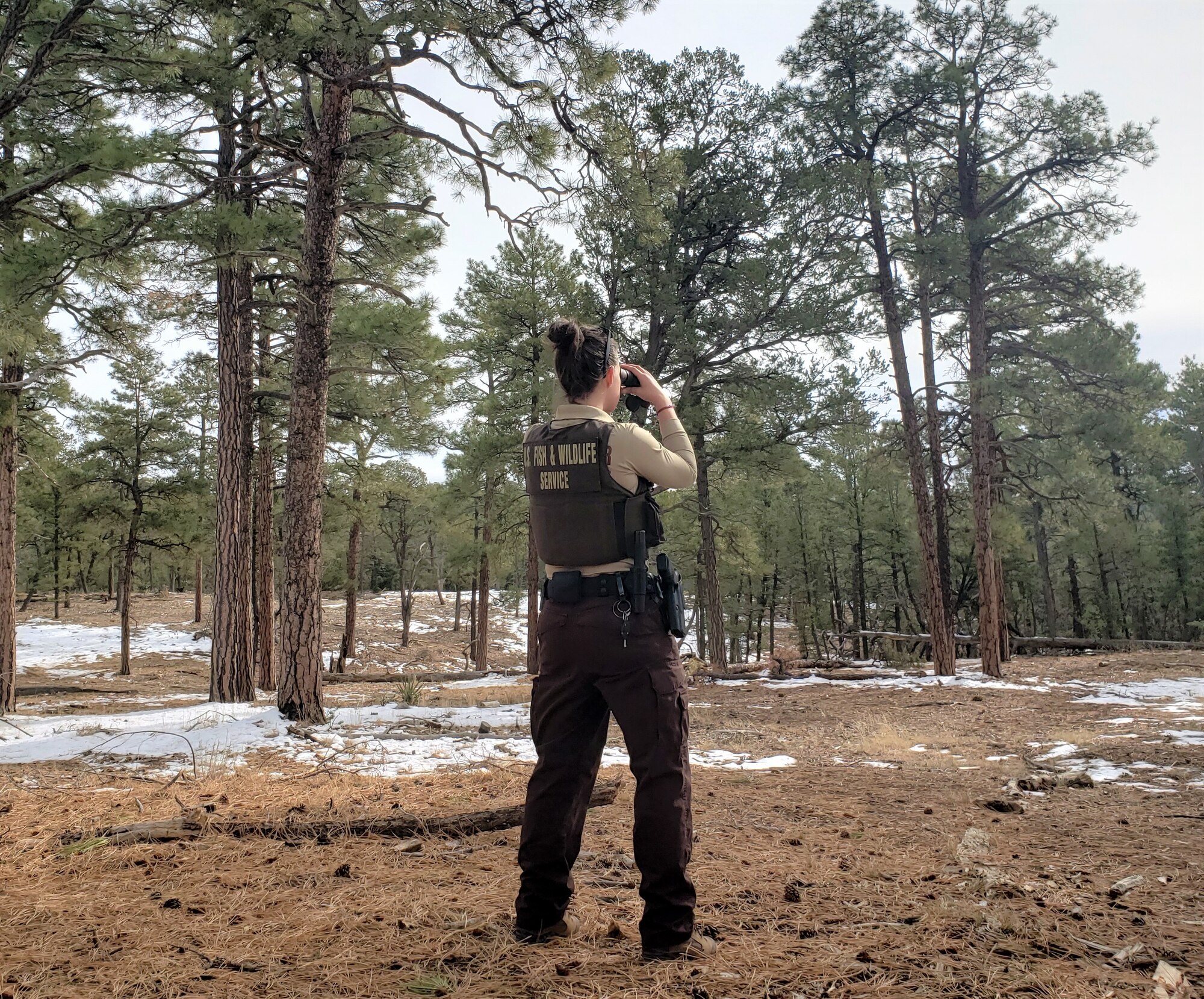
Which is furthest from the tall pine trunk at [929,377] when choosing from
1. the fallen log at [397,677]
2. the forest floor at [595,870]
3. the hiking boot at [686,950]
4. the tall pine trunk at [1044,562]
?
the tall pine trunk at [1044,562]

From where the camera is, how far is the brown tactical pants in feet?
7.82

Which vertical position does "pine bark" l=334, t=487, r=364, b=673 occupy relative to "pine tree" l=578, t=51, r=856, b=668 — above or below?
below

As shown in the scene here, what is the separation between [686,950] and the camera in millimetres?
2338

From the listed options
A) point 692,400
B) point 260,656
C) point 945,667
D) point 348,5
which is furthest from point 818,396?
point 260,656

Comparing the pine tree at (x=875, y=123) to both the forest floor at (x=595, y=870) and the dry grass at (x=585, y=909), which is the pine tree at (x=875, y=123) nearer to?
the forest floor at (x=595, y=870)

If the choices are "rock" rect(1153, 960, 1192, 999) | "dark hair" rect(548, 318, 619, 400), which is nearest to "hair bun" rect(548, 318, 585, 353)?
"dark hair" rect(548, 318, 619, 400)

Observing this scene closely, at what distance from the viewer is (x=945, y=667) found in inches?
564

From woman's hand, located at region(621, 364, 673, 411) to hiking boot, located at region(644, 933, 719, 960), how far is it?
185cm

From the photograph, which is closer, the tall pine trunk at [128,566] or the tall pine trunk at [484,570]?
the tall pine trunk at [484,570]

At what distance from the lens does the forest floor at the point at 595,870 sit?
2.22 m

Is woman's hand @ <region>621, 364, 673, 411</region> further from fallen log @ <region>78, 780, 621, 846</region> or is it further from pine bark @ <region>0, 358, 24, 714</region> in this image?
pine bark @ <region>0, 358, 24, 714</region>

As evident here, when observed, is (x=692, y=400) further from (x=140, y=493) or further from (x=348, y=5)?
(x=140, y=493)

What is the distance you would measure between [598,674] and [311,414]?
20.0 ft

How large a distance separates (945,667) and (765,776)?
10.2m
